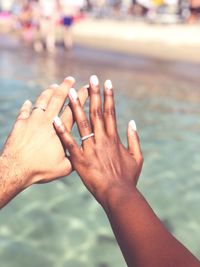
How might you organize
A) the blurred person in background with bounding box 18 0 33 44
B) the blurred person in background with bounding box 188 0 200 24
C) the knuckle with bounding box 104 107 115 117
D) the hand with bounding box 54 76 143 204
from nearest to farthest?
the hand with bounding box 54 76 143 204
the knuckle with bounding box 104 107 115 117
the blurred person in background with bounding box 18 0 33 44
the blurred person in background with bounding box 188 0 200 24

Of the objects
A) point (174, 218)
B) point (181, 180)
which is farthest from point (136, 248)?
point (181, 180)

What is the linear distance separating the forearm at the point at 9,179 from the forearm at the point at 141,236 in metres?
0.59

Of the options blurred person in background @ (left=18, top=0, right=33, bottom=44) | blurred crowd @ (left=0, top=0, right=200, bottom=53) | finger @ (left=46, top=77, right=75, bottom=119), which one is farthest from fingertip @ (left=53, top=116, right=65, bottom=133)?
blurred person in background @ (left=18, top=0, right=33, bottom=44)

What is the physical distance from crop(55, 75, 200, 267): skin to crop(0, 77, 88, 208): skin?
10 centimetres

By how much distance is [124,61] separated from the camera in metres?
13.8

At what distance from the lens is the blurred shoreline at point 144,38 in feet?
50.5

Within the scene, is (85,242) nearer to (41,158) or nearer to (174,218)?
(174,218)

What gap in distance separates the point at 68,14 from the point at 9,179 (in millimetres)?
13068

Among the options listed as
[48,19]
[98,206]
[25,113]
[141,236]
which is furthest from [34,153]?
[48,19]

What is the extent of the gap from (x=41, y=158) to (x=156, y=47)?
562 inches

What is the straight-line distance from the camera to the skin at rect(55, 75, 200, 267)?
2.07m

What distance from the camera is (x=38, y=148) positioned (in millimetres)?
2686

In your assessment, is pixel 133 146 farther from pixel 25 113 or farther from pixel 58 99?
pixel 25 113

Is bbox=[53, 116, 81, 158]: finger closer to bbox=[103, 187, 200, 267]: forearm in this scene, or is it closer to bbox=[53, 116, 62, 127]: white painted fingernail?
bbox=[53, 116, 62, 127]: white painted fingernail
